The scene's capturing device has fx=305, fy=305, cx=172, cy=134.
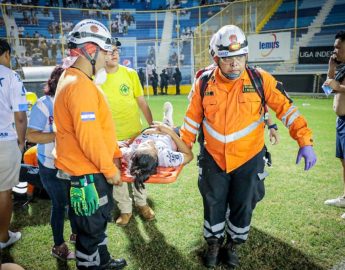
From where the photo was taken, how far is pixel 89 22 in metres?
2.38

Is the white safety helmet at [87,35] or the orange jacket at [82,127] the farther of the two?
the white safety helmet at [87,35]

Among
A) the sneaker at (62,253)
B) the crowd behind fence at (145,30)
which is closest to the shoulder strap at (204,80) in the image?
the sneaker at (62,253)

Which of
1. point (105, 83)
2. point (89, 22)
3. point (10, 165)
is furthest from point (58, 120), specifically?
point (105, 83)

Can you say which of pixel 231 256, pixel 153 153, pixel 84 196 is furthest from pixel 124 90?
pixel 231 256

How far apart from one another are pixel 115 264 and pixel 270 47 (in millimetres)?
17733

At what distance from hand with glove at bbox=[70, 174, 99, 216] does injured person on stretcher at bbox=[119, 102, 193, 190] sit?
0.52 meters

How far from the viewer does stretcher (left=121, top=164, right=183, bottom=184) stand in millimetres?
2829

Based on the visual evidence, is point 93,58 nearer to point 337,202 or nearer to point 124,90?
point 124,90

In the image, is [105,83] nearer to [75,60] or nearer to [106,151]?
[75,60]

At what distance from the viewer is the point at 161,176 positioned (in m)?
2.95

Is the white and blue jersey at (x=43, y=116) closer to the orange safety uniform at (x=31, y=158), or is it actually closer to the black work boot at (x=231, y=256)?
the orange safety uniform at (x=31, y=158)

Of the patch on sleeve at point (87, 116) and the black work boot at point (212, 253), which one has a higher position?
the patch on sleeve at point (87, 116)

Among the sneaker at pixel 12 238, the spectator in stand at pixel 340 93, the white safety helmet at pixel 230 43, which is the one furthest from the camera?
the spectator in stand at pixel 340 93

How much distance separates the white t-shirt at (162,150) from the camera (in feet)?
10.8
